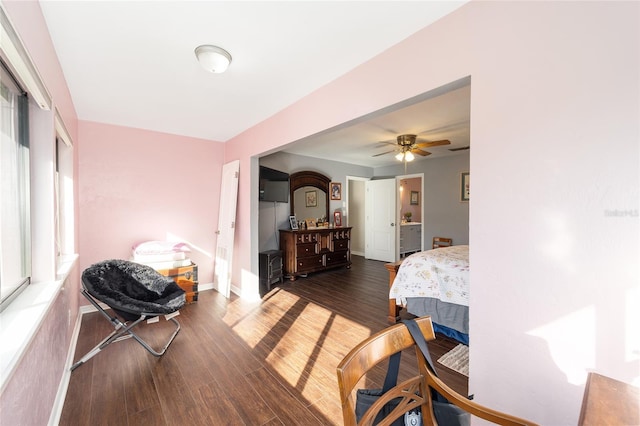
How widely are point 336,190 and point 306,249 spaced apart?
1.84 meters

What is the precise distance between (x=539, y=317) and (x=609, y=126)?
0.87m

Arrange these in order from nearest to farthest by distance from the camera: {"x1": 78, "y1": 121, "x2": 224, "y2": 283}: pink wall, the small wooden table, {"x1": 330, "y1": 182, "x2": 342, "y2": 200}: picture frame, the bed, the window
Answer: the small wooden table
the window
the bed
{"x1": 78, "y1": 121, "x2": 224, "y2": 283}: pink wall
{"x1": 330, "y1": 182, "x2": 342, "y2": 200}: picture frame

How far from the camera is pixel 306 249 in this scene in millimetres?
5074

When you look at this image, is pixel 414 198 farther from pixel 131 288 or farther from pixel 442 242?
pixel 131 288

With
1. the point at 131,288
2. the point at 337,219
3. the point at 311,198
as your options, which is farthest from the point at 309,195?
the point at 131,288

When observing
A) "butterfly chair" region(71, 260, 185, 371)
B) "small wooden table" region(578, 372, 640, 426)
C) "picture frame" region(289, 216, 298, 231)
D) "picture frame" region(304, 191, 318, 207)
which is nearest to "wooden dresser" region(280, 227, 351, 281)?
"picture frame" region(289, 216, 298, 231)

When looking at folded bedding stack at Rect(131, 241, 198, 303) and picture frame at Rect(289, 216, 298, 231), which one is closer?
folded bedding stack at Rect(131, 241, 198, 303)

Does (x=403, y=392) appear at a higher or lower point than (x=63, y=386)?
higher

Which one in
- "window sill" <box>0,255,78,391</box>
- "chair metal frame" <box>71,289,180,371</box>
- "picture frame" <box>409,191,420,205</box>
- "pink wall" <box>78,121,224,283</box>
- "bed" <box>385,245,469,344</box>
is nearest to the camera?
"window sill" <box>0,255,78,391</box>

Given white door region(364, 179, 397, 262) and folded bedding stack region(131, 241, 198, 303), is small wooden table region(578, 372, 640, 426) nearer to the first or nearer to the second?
folded bedding stack region(131, 241, 198, 303)

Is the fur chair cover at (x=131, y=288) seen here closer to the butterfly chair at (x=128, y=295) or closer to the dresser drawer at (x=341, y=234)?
the butterfly chair at (x=128, y=295)

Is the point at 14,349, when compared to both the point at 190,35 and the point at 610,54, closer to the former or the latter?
the point at 190,35

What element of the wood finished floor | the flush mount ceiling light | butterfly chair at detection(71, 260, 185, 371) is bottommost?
the wood finished floor

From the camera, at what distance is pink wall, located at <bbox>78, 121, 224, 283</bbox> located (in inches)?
134
